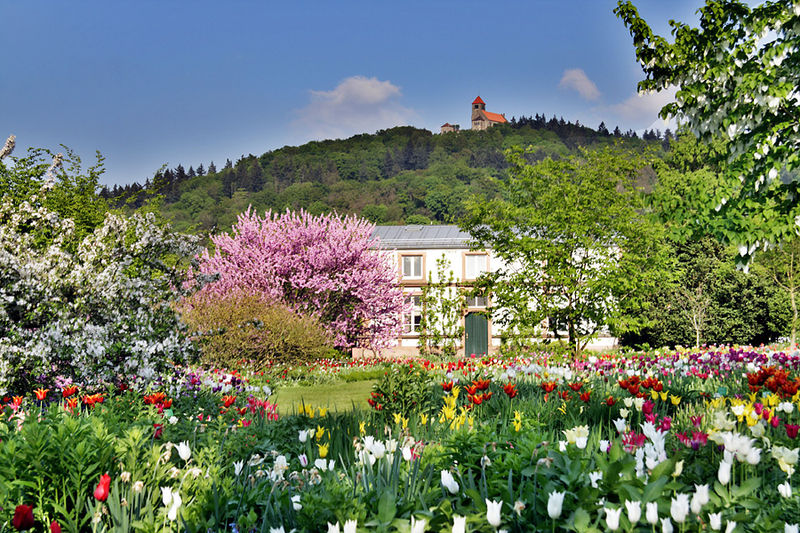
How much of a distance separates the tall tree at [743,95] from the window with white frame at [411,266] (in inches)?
851

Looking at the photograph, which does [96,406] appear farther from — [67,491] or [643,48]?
[643,48]

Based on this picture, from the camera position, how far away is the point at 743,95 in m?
8.83

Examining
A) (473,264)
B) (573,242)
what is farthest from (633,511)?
(473,264)

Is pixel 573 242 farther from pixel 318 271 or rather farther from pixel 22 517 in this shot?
pixel 22 517

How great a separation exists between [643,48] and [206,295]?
11.8 meters

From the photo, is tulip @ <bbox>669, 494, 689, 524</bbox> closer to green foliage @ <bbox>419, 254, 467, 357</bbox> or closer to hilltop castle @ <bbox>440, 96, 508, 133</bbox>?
green foliage @ <bbox>419, 254, 467, 357</bbox>

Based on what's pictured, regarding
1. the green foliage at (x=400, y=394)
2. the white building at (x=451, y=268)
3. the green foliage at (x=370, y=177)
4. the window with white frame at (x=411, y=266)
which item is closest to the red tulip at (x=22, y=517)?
the green foliage at (x=400, y=394)

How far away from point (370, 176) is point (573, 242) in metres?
75.9

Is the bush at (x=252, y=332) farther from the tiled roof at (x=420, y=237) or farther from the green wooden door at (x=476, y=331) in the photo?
the green wooden door at (x=476, y=331)

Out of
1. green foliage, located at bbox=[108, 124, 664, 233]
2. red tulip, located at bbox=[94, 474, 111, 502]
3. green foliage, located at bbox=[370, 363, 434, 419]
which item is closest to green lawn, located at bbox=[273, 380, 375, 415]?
green foliage, located at bbox=[370, 363, 434, 419]

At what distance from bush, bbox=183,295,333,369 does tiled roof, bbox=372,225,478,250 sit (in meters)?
13.6

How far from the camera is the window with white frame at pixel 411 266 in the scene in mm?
31125

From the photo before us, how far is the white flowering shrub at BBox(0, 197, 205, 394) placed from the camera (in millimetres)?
7273

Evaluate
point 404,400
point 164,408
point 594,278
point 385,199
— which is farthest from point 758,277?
point 385,199
